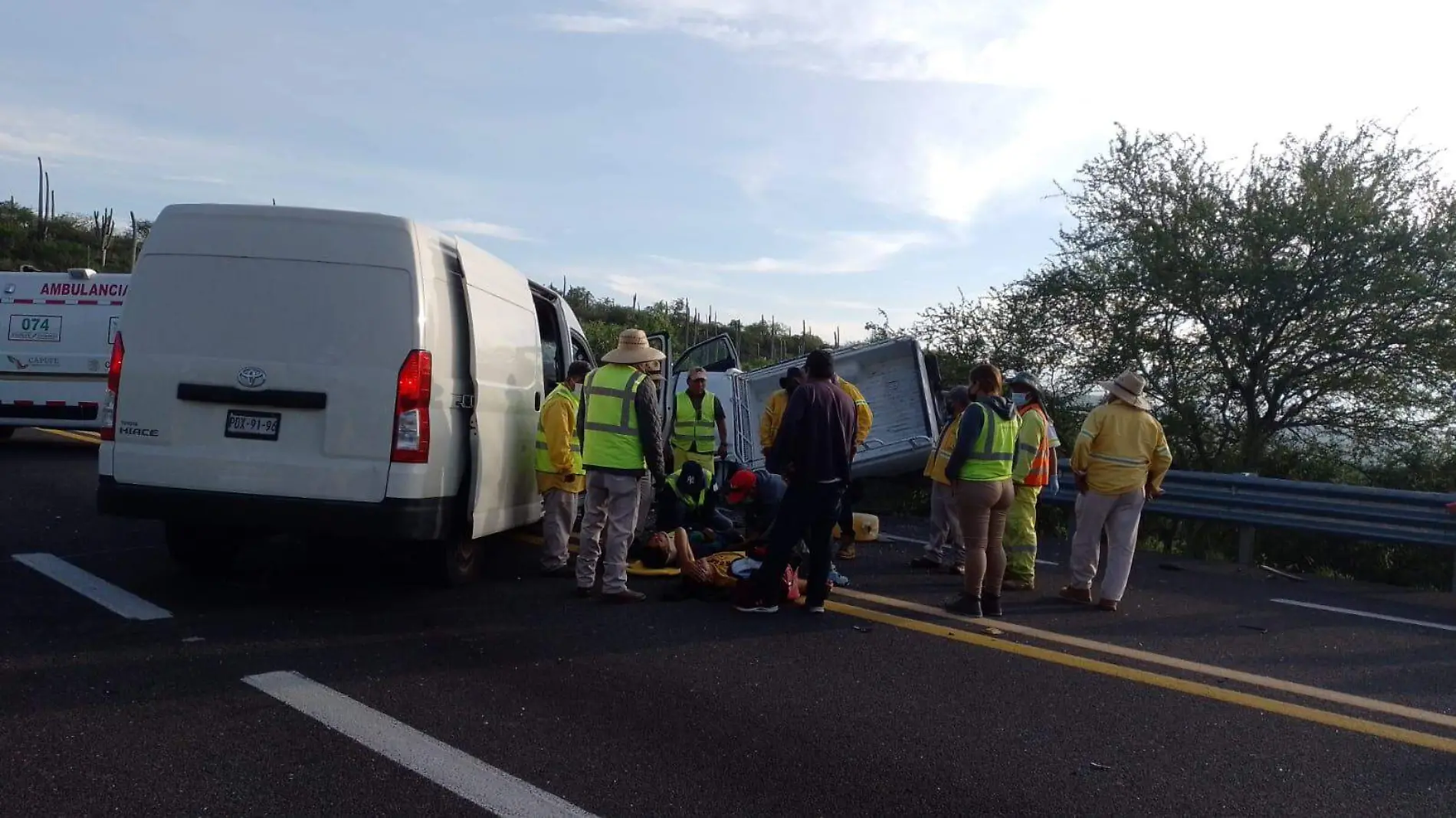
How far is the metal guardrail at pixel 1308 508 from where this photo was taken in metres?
9.58

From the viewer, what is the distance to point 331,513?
6078 mm

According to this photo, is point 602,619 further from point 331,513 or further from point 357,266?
point 357,266

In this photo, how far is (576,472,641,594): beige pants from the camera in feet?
23.2

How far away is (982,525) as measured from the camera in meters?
7.12

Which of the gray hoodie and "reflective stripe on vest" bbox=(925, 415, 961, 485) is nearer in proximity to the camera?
the gray hoodie

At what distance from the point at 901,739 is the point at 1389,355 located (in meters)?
13.3

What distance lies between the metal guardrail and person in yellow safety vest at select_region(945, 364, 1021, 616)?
3.52m

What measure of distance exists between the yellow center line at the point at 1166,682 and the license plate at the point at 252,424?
11.6ft

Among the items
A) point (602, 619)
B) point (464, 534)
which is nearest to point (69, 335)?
point (464, 534)

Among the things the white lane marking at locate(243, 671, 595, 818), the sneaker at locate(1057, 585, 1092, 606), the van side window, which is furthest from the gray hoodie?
the white lane marking at locate(243, 671, 595, 818)

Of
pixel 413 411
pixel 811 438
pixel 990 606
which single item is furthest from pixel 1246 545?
pixel 413 411

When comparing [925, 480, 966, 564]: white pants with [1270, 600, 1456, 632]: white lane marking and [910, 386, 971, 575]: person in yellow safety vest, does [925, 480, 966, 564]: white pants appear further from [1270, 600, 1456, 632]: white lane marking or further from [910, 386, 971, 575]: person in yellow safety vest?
[1270, 600, 1456, 632]: white lane marking

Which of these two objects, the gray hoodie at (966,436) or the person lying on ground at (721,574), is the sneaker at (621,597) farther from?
the gray hoodie at (966,436)

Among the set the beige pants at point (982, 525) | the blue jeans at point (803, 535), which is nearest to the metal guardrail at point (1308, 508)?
the beige pants at point (982, 525)
